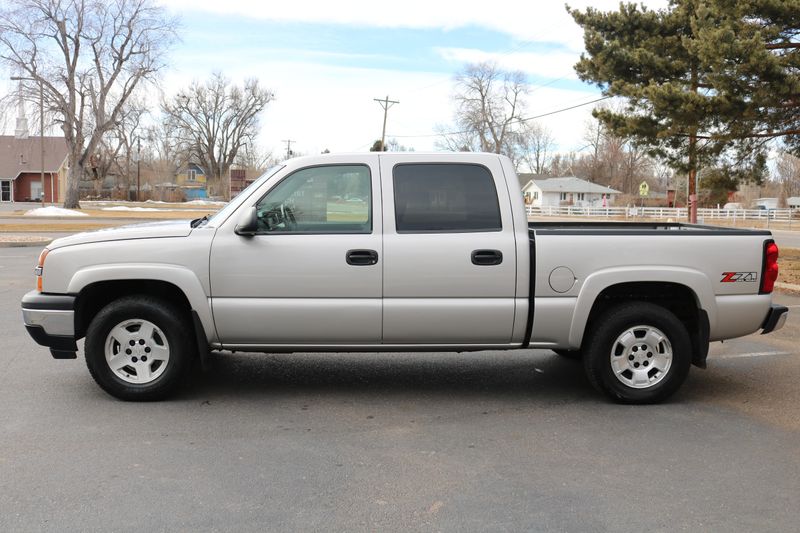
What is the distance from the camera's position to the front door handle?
5.38 m

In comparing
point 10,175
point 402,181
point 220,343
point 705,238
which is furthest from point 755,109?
point 10,175

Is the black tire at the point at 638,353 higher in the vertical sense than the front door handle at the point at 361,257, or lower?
lower

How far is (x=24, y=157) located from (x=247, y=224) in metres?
76.5

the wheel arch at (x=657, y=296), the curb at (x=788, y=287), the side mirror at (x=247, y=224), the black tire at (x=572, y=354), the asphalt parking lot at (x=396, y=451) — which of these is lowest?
the asphalt parking lot at (x=396, y=451)

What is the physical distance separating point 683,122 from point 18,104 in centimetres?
3881

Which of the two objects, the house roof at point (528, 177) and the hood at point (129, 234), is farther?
the house roof at point (528, 177)

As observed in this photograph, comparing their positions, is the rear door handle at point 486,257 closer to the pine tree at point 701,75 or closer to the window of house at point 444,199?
the window of house at point 444,199

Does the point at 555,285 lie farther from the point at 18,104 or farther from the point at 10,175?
the point at 10,175

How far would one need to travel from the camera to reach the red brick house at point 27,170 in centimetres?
7238

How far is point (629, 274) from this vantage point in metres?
5.49

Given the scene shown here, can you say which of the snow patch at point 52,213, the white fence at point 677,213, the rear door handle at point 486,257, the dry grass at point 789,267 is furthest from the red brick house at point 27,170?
the rear door handle at point 486,257

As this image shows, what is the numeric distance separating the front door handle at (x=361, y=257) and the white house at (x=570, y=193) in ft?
271

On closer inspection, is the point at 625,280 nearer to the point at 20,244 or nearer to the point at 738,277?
the point at 738,277

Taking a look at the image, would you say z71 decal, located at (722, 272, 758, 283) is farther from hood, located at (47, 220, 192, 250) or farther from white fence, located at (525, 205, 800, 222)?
white fence, located at (525, 205, 800, 222)
